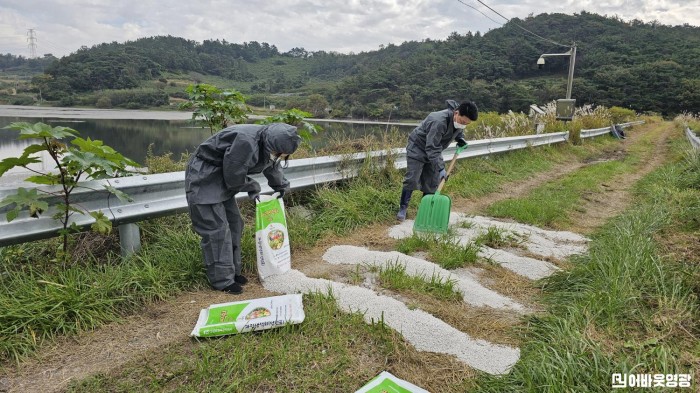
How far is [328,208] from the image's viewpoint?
4.89 meters

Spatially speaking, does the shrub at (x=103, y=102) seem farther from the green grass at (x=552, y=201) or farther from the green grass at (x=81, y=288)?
the green grass at (x=552, y=201)

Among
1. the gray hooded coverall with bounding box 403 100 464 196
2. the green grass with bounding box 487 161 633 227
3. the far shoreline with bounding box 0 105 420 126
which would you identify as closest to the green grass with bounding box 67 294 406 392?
the gray hooded coverall with bounding box 403 100 464 196

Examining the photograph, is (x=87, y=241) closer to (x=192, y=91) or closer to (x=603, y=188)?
(x=192, y=91)

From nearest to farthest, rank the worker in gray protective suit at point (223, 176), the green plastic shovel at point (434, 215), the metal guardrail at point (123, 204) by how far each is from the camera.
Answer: the metal guardrail at point (123, 204) → the worker in gray protective suit at point (223, 176) → the green plastic shovel at point (434, 215)

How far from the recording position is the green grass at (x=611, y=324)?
6.17 ft

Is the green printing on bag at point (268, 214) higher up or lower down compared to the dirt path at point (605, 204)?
higher up

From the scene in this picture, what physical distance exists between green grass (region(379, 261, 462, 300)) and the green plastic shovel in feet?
4.34

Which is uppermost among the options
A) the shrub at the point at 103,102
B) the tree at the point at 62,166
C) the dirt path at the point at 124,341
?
the shrub at the point at 103,102

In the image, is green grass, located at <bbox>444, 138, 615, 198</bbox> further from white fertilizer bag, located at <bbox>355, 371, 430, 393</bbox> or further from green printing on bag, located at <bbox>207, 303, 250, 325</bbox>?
white fertilizer bag, located at <bbox>355, 371, 430, 393</bbox>

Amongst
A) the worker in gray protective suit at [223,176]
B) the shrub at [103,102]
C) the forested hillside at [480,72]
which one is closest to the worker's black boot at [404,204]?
Answer: the worker in gray protective suit at [223,176]

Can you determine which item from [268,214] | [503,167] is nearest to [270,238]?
[268,214]

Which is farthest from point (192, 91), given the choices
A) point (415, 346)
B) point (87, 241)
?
point (415, 346)

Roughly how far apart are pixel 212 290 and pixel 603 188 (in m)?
7.35

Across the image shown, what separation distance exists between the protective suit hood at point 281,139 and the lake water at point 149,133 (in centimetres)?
166
